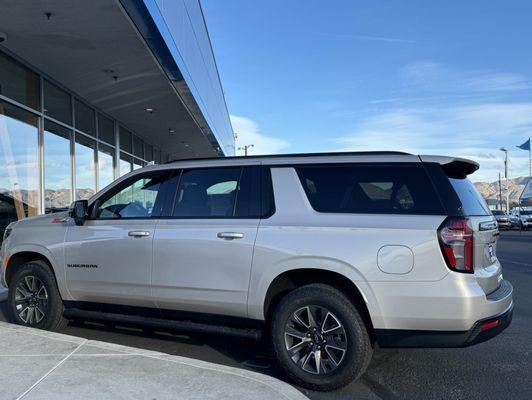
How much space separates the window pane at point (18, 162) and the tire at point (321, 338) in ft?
30.9

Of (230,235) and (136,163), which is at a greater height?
(136,163)

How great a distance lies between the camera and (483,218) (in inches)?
179

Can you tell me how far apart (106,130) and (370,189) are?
1517 cm

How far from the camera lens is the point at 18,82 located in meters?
12.2

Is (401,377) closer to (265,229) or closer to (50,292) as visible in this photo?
(265,229)

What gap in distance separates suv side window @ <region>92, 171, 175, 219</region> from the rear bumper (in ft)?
8.50

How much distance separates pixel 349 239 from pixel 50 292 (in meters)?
3.56

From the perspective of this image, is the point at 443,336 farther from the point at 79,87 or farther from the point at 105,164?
the point at 105,164

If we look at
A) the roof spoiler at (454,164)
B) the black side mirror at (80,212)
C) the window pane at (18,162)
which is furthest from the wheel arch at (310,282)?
the window pane at (18,162)

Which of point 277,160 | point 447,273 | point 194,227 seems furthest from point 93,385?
point 447,273

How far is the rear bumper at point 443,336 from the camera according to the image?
4184mm

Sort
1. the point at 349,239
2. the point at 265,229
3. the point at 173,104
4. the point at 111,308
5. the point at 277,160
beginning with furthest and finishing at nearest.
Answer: the point at 173,104, the point at 111,308, the point at 277,160, the point at 265,229, the point at 349,239

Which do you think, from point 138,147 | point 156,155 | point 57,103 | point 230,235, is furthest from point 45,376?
point 156,155

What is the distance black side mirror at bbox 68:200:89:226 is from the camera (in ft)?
19.1
